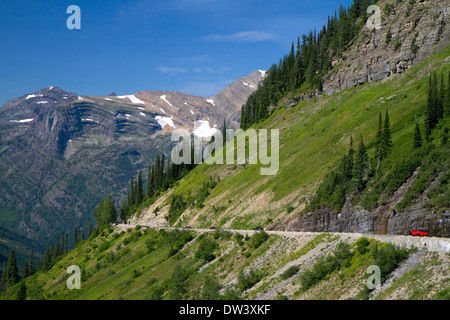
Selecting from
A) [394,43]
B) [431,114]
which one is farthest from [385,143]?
[394,43]

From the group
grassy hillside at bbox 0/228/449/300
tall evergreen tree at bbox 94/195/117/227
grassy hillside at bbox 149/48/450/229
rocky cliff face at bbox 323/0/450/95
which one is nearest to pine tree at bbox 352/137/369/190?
grassy hillside at bbox 149/48/450/229

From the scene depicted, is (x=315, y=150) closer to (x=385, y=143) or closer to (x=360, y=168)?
(x=385, y=143)

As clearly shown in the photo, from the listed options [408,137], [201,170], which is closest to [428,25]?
[408,137]

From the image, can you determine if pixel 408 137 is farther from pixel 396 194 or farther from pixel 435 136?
pixel 396 194

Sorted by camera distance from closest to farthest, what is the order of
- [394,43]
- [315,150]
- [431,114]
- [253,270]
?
[253,270]
[431,114]
[315,150]
[394,43]

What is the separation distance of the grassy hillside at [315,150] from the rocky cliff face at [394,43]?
395 cm

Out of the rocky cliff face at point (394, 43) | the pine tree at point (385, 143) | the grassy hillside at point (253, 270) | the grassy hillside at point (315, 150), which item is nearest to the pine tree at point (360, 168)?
the grassy hillside at point (315, 150)

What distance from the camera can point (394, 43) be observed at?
112875 mm

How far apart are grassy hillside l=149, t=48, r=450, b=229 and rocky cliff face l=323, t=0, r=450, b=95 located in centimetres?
395

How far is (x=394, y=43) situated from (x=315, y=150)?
42.0 m

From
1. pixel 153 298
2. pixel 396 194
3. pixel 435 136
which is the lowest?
pixel 153 298

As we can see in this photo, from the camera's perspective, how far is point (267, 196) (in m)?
87.8

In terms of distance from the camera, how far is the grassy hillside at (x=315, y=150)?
76.7 meters
